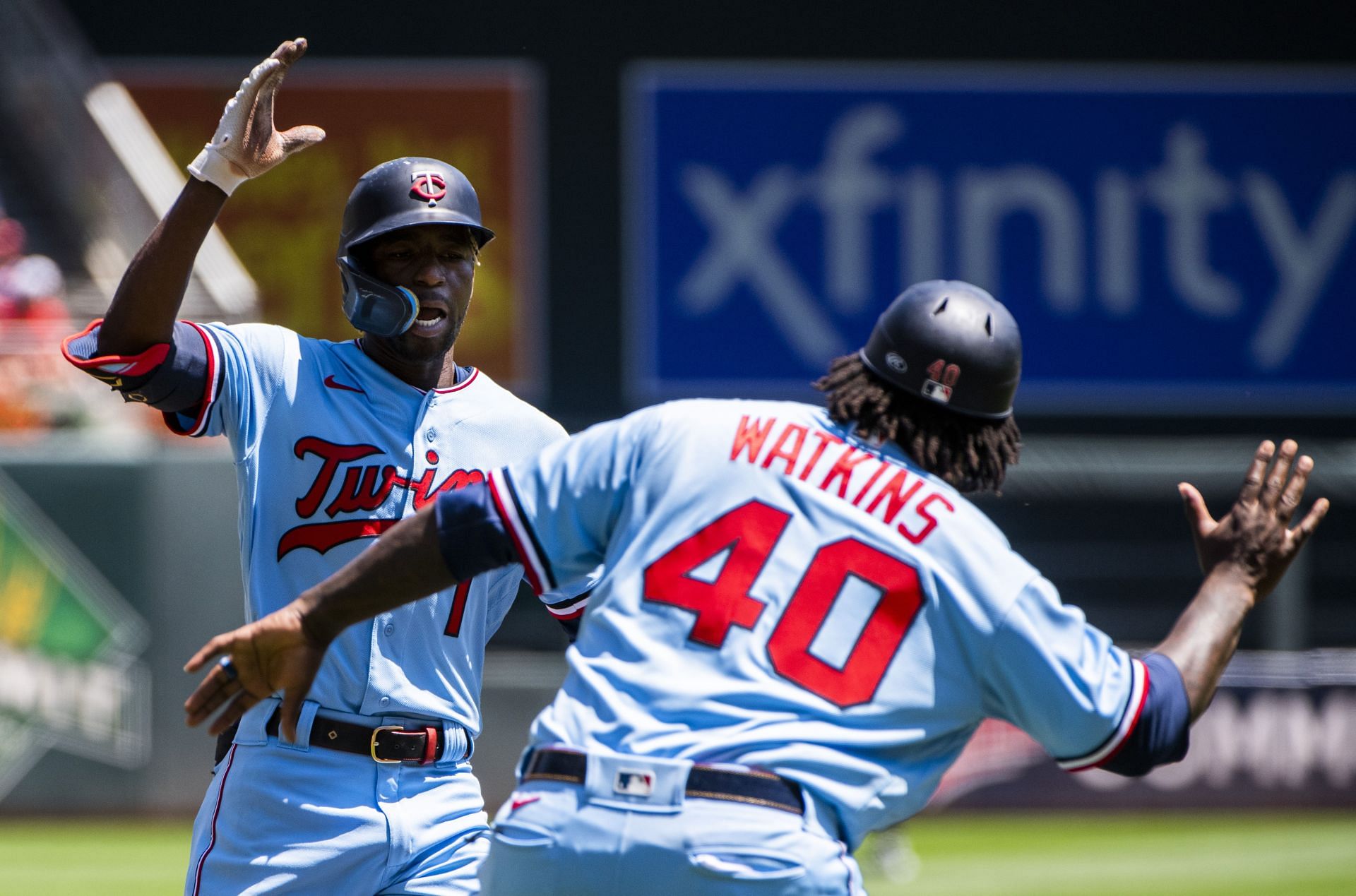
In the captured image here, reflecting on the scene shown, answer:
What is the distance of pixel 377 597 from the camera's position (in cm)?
259

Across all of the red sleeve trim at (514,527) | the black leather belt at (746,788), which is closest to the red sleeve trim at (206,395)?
the red sleeve trim at (514,527)

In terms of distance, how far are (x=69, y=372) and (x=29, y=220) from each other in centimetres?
396

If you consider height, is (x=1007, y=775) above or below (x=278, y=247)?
below

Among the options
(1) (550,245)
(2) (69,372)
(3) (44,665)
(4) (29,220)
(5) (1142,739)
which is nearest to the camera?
(5) (1142,739)

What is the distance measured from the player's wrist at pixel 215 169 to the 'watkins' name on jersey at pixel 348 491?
515mm

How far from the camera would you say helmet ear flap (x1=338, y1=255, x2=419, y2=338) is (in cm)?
345

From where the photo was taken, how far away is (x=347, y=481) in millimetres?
3375

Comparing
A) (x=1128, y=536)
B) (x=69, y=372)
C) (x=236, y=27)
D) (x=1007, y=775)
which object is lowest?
(x=1007, y=775)

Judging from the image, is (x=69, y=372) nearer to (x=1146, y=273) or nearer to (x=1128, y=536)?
(x=1128, y=536)

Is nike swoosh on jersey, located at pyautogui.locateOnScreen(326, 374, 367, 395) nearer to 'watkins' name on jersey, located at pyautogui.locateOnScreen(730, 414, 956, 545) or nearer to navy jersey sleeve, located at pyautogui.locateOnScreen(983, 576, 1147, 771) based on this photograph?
'watkins' name on jersey, located at pyautogui.locateOnScreen(730, 414, 956, 545)

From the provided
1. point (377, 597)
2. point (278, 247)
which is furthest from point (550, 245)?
point (377, 597)

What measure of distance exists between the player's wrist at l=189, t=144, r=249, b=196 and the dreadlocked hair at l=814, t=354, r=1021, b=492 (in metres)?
1.28

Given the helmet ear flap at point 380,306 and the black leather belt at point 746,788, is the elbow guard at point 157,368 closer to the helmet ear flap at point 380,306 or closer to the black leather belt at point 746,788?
the helmet ear flap at point 380,306

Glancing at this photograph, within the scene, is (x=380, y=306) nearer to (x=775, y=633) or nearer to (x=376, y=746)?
(x=376, y=746)
